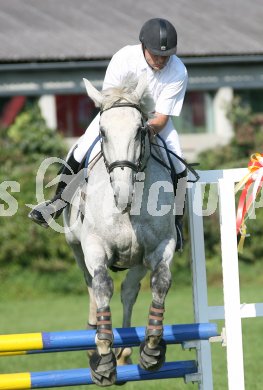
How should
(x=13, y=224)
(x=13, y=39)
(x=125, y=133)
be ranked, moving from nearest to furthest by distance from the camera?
(x=125, y=133) < (x=13, y=224) < (x=13, y=39)

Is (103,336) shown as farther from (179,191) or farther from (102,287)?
(179,191)

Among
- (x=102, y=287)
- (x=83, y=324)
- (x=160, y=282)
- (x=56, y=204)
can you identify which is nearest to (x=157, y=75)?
(x=56, y=204)

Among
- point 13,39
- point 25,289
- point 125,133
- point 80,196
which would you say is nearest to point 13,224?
point 25,289

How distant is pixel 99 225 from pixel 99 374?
0.96 meters

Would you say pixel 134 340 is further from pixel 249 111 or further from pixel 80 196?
pixel 249 111

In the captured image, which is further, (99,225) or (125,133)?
(99,225)

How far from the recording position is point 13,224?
16766 mm

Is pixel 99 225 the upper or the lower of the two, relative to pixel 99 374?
upper

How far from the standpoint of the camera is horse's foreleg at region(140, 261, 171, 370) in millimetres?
5930

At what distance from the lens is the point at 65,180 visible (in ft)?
23.5

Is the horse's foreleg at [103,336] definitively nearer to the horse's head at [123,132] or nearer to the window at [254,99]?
the horse's head at [123,132]

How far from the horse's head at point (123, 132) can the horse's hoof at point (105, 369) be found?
Result: 0.98 meters

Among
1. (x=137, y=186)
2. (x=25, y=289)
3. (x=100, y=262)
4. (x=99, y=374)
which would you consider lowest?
(x=99, y=374)

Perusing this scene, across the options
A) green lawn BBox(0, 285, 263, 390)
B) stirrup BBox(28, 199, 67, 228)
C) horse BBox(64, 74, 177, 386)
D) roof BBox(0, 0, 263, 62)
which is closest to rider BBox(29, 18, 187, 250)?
horse BBox(64, 74, 177, 386)
